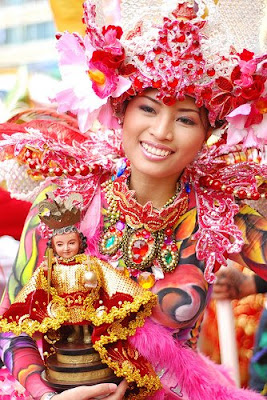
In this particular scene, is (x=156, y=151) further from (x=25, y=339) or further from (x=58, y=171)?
(x=25, y=339)

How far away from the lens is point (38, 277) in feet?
5.00

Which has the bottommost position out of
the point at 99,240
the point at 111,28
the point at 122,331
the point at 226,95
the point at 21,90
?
the point at 122,331

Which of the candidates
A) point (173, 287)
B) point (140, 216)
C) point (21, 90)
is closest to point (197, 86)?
point (140, 216)

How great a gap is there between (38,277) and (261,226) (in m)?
0.54

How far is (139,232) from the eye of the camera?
1.73 meters

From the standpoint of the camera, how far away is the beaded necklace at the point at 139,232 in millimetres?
1725

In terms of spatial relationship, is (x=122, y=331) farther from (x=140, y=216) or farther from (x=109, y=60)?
(x=109, y=60)

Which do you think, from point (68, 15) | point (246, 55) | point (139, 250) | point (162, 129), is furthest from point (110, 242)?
point (68, 15)

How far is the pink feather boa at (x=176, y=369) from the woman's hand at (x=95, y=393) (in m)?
0.09

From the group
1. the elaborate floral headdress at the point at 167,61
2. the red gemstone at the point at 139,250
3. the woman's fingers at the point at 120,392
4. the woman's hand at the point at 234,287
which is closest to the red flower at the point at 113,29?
the elaborate floral headdress at the point at 167,61

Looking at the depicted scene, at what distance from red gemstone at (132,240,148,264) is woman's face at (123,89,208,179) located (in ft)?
0.49

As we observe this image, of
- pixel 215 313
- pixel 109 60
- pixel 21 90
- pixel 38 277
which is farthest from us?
pixel 215 313

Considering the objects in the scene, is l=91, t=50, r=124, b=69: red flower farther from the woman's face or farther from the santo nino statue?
the santo nino statue

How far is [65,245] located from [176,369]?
0.36m
